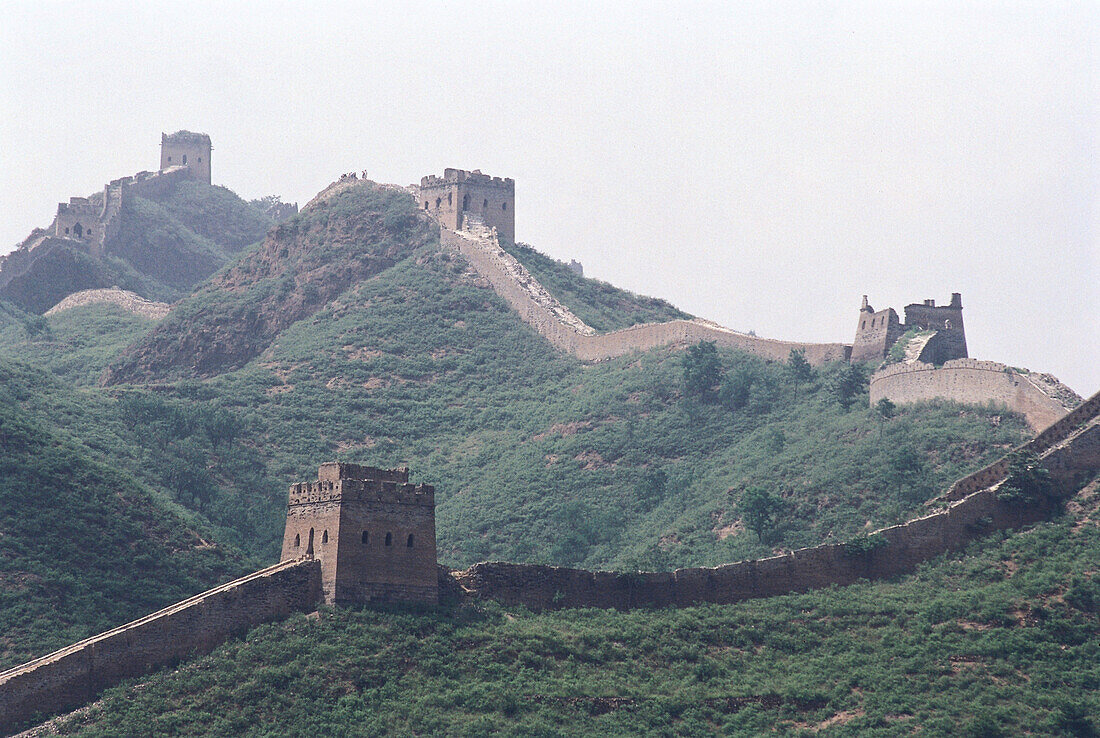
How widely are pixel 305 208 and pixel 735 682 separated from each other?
65432 millimetres

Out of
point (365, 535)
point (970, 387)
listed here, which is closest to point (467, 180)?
point (970, 387)

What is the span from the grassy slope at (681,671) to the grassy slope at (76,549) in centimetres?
1042

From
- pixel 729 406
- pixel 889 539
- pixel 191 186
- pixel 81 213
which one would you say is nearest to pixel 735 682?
pixel 889 539

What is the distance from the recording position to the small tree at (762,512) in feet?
201

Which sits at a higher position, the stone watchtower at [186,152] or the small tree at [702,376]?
the stone watchtower at [186,152]

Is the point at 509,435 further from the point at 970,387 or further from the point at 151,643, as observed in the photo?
the point at 151,643

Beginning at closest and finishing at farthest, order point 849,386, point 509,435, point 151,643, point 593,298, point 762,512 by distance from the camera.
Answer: point 151,643 < point 762,512 < point 849,386 < point 509,435 < point 593,298

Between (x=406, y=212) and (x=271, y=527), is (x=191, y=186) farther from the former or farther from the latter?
(x=271, y=527)

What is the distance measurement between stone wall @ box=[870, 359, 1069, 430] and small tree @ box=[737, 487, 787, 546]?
27.9 ft

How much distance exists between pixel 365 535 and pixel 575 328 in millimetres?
43767

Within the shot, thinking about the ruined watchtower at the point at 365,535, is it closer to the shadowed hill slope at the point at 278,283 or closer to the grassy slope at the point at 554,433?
the grassy slope at the point at 554,433

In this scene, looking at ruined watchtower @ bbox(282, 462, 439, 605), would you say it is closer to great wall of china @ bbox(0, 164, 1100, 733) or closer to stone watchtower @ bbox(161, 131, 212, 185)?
great wall of china @ bbox(0, 164, 1100, 733)

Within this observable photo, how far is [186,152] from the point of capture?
142 meters

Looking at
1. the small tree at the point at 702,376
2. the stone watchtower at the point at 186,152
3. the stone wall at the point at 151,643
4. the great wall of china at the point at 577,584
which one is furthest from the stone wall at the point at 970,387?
the stone watchtower at the point at 186,152
